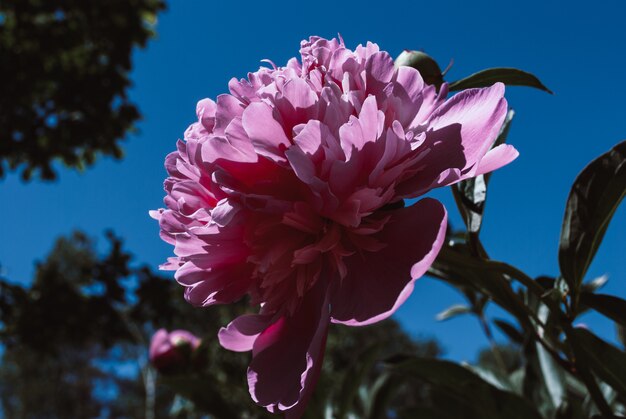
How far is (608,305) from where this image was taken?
1.89 ft

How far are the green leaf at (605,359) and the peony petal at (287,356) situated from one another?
0.28 metres

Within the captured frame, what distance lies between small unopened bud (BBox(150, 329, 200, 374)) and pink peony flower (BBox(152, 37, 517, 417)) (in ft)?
4.37

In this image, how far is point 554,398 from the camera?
1.04 m

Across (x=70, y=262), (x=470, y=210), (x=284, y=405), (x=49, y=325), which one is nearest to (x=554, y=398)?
(x=470, y=210)

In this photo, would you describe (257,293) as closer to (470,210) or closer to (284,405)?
(284,405)

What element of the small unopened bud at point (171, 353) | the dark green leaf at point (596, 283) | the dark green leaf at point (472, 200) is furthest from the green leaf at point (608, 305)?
the small unopened bud at point (171, 353)

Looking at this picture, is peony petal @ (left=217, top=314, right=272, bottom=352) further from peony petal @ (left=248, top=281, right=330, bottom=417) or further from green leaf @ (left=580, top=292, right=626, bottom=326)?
green leaf @ (left=580, top=292, right=626, bottom=326)

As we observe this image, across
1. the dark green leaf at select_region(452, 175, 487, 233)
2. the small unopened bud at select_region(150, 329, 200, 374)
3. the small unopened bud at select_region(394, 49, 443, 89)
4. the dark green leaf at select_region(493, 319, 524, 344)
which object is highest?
the small unopened bud at select_region(150, 329, 200, 374)

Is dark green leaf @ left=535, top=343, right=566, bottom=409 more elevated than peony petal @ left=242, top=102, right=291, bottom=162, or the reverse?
peony petal @ left=242, top=102, right=291, bottom=162

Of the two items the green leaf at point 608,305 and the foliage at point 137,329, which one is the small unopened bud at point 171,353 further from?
the green leaf at point 608,305

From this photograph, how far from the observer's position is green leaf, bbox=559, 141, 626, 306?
0.57 meters

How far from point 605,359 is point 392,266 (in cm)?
29

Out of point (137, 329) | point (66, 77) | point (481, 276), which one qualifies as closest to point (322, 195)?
point (481, 276)

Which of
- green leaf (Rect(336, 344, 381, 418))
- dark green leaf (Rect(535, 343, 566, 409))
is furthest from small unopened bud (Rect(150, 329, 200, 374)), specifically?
dark green leaf (Rect(535, 343, 566, 409))
